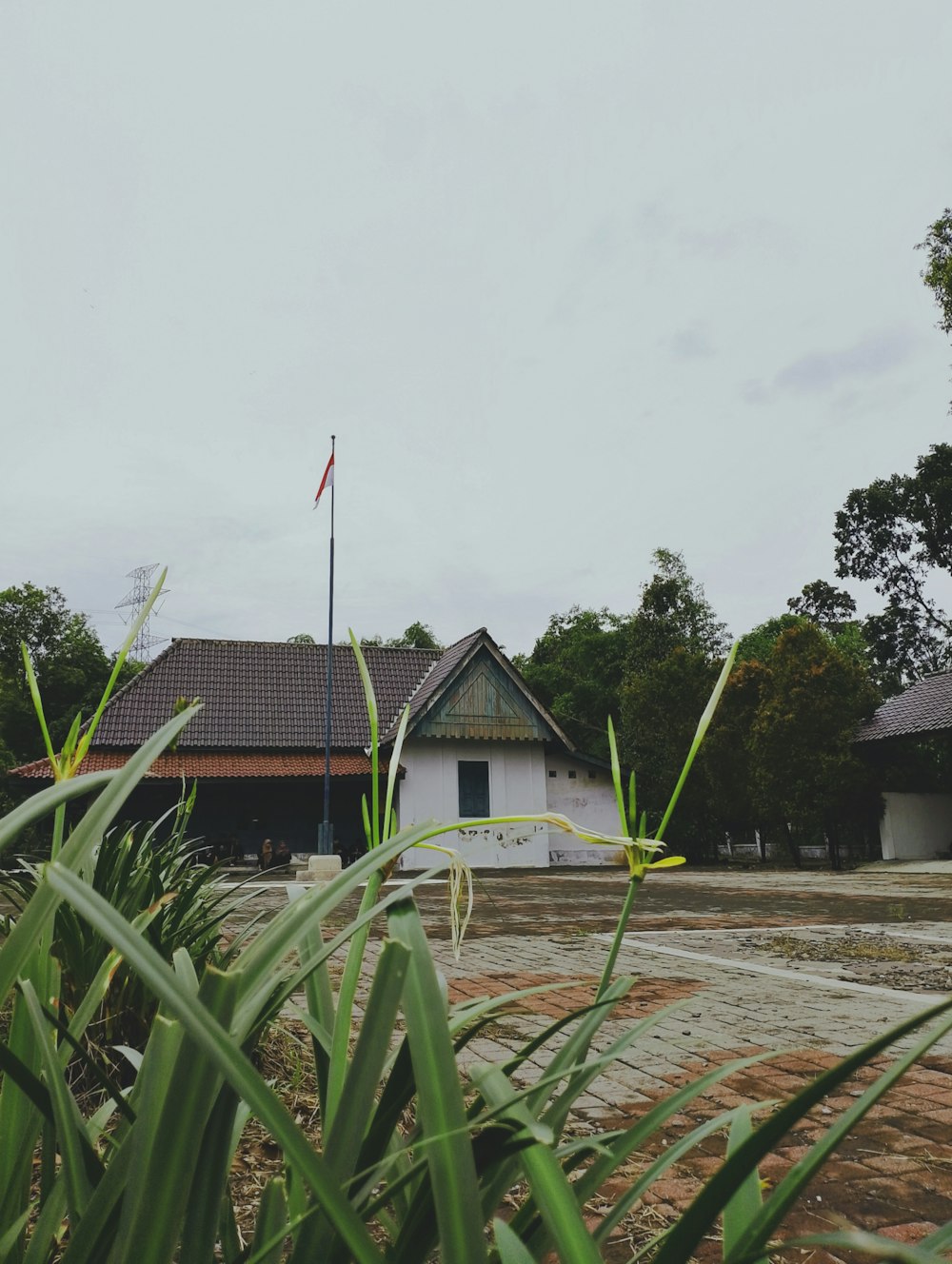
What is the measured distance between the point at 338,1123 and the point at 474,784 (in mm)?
26923

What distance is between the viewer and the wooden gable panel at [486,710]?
27062 millimetres

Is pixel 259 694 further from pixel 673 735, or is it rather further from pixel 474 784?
pixel 673 735

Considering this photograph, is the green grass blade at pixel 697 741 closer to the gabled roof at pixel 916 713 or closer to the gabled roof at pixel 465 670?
the gabled roof at pixel 916 713

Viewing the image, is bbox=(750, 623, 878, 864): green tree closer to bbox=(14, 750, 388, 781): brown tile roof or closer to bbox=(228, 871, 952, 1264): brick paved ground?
bbox=(14, 750, 388, 781): brown tile roof

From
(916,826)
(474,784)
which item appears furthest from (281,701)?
(916,826)

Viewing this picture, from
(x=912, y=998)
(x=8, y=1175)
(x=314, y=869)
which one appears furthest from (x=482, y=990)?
(x=314, y=869)

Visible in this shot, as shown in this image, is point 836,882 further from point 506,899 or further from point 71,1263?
point 71,1263

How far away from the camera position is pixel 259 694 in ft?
93.5

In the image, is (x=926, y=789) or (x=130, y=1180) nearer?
(x=130, y=1180)

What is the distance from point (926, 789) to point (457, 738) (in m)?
12.7

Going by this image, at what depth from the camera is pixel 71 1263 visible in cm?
95

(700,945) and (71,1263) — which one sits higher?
(71,1263)

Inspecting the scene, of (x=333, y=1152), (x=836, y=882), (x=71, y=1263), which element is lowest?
(x=836, y=882)

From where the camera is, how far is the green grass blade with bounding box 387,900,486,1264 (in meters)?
0.82
